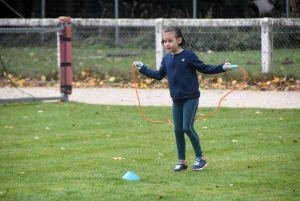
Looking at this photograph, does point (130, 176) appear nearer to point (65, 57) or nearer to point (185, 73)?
point (185, 73)

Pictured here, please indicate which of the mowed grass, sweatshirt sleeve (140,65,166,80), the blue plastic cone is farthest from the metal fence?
the blue plastic cone

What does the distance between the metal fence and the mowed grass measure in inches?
129

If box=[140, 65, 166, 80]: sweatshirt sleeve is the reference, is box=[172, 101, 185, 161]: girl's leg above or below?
below

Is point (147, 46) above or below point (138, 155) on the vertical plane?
above

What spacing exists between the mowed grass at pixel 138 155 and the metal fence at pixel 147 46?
3266 millimetres

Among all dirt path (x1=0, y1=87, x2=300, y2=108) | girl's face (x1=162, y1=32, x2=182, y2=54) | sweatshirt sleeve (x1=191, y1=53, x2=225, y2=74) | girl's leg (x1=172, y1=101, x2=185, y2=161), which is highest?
girl's face (x1=162, y1=32, x2=182, y2=54)

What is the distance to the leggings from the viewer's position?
685 centimetres

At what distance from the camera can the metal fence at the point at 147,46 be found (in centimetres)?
1386

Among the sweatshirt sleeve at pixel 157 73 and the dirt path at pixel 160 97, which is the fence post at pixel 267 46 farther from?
the sweatshirt sleeve at pixel 157 73

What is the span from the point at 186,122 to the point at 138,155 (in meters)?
1.17

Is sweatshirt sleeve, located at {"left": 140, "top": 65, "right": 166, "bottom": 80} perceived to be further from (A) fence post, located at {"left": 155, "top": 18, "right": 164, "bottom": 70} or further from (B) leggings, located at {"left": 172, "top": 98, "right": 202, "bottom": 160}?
(A) fence post, located at {"left": 155, "top": 18, "right": 164, "bottom": 70}

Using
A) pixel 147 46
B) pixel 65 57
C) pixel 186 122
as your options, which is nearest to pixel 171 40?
pixel 186 122

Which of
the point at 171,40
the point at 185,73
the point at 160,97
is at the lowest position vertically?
the point at 160,97

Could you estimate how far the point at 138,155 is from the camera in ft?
25.7
